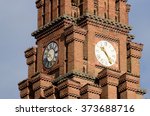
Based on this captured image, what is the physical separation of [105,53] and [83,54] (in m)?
2.17

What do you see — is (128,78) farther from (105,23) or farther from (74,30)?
(74,30)

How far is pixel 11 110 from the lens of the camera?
4547 cm

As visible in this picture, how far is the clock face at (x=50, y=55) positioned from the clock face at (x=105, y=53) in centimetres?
404

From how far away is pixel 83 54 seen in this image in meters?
75.7

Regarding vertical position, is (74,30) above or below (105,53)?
above

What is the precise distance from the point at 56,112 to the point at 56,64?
105ft

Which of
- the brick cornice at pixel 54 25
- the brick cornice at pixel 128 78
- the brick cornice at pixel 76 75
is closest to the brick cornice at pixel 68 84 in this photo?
the brick cornice at pixel 76 75

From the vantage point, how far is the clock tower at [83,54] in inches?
2918

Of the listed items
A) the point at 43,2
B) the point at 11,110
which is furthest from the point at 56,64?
the point at 11,110

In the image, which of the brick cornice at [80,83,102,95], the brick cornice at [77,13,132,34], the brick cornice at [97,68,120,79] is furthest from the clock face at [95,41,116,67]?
the brick cornice at [80,83,102,95]

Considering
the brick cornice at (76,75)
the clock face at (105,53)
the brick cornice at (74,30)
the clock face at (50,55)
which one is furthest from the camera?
the clock face at (50,55)

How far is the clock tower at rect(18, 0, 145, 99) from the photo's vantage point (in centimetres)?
7412

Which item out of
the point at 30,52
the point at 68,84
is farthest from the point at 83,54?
the point at 30,52

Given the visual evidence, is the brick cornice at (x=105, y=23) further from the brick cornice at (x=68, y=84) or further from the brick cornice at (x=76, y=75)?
the brick cornice at (x=68, y=84)
